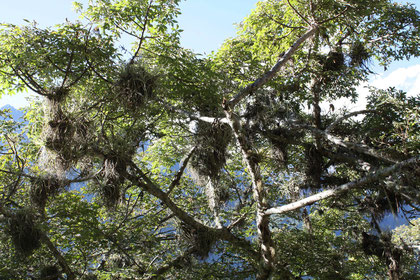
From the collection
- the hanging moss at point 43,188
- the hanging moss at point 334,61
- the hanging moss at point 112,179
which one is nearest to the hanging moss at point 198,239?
the hanging moss at point 112,179

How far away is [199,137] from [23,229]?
3040 millimetres

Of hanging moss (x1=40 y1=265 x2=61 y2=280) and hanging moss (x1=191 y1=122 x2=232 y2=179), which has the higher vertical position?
hanging moss (x1=191 y1=122 x2=232 y2=179)

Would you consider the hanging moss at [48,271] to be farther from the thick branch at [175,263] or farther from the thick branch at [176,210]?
the thick branch at [176,210]

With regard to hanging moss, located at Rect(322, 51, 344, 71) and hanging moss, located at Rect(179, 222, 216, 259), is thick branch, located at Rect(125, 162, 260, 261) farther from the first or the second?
hanging moss, located at Rect(322, 51, 344, 71)

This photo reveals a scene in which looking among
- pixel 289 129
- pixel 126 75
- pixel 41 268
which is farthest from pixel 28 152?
pixel 289 129

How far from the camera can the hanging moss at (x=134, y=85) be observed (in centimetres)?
434

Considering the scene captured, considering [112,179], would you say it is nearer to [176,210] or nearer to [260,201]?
[176,210]

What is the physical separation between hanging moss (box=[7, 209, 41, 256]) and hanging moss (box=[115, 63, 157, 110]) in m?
2.30

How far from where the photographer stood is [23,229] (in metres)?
4.68

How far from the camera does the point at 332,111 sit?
757 cm

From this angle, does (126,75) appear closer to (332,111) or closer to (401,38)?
(332,111)

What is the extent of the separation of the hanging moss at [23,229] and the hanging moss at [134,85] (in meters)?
2.30

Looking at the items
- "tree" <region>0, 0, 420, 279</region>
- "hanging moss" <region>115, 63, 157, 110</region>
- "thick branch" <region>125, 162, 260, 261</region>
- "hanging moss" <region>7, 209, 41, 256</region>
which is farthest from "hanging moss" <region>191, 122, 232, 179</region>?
"hanging moss" <region>7, 209, 41, 256</region>

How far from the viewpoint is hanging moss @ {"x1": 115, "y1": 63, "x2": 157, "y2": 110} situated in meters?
4.34
